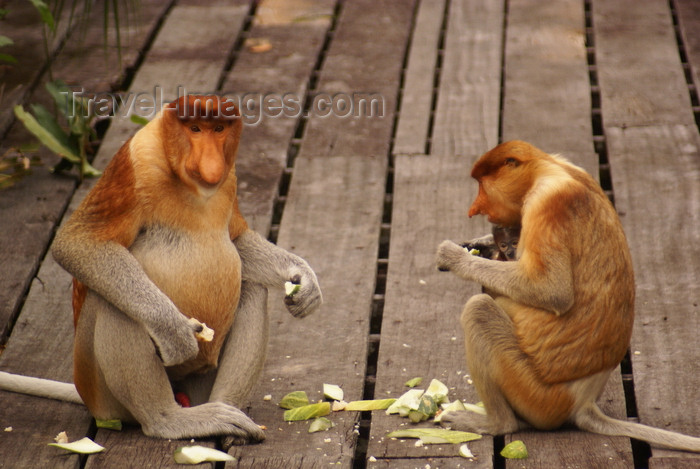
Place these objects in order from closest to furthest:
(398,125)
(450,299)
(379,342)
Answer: (379,342) → (450,299) → (398,125)

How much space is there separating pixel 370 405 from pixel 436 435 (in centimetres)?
32

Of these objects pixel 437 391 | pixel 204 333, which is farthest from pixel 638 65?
pixel 204 333

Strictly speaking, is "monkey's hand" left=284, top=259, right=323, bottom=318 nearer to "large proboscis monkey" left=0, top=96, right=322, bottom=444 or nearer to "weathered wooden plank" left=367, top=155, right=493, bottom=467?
"large proboscis monkey" left=0, top=96, right=322, bottom=444

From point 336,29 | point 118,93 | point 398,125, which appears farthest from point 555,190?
point 336,29

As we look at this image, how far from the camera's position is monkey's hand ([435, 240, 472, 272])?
3.64 metres

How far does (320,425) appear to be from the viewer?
3.63 metres

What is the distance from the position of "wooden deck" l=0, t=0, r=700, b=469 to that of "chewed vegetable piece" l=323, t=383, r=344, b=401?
0.04m

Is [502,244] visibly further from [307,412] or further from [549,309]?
[307,412]

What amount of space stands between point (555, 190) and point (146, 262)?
56.7 inches

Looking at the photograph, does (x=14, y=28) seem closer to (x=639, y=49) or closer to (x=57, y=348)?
(x=57, y=348)

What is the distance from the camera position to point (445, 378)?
3957 millimetres

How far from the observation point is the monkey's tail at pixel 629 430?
3.36 meters

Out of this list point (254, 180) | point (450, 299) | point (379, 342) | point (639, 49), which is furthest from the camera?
point (639, 49)

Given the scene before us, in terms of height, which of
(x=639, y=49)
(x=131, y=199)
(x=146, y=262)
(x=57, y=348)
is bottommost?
(x=639, y=49)
